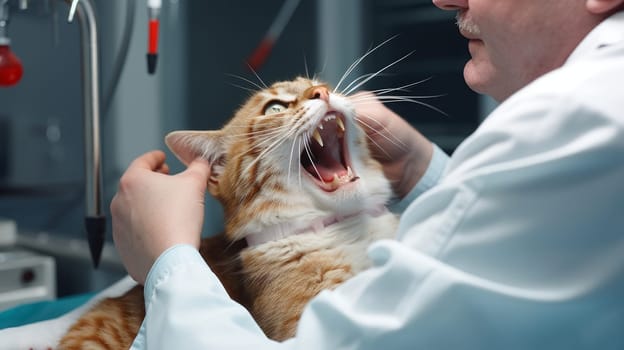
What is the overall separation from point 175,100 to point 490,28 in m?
0.84

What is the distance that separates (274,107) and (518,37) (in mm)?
428

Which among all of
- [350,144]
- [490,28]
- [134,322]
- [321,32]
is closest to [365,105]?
[350,144]

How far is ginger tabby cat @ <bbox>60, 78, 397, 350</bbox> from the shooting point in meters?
0.89

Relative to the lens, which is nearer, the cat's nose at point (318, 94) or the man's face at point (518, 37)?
the man's face at point (518, 37)

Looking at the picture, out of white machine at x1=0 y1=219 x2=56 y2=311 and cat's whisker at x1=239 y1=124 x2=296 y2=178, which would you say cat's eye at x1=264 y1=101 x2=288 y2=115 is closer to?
cat's whisker at x1=239 y1=124 x2=296 y2=178

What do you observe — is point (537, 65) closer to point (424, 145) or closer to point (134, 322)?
point (424, 145)

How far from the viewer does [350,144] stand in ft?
3.24

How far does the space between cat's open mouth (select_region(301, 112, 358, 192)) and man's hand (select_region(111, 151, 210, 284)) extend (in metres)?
0.16

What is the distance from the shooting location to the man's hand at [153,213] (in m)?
0.77

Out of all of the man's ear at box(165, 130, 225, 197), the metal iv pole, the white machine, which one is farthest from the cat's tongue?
the white machine

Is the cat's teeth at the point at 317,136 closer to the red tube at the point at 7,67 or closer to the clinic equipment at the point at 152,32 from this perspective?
the clinic equipment at the point at 152,32

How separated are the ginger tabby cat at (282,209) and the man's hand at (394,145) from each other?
7 centimetres

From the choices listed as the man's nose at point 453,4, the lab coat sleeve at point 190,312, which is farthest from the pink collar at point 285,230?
the man's nose at point 453,4

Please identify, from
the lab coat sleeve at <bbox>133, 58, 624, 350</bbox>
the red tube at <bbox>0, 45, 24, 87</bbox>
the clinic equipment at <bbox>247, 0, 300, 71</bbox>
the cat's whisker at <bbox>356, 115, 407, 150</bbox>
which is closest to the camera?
the lab coat sleeve at <bbox>133, 58, 624, 350</bbox>
